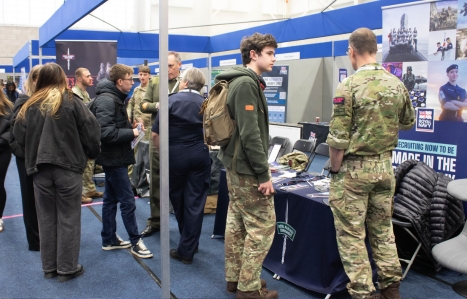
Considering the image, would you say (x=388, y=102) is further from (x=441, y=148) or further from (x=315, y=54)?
(x=315, y=54)

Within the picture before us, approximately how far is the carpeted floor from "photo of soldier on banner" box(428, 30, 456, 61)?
146 cm

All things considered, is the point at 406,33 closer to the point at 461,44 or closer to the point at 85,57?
the point at 461,44

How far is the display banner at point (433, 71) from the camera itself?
296cm

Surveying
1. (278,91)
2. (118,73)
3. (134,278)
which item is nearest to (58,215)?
(134,278)

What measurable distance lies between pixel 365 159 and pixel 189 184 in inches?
49.0

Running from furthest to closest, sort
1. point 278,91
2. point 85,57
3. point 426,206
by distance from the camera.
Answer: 1. point 278,91
2. point 85,57
3. point 426,206

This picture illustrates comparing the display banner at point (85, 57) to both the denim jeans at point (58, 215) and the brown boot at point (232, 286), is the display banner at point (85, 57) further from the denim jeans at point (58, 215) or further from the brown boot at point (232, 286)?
the brown boot at point (232, 286)

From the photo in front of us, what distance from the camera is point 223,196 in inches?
135

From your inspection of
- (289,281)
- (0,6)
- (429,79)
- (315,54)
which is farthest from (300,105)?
(0,6)

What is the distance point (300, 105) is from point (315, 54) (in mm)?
1148

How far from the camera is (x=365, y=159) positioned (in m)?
2.21

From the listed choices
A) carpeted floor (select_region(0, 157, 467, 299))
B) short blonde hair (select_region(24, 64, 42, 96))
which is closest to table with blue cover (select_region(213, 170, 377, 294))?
carpeted floor (select_region(0, 157, 467, 299))

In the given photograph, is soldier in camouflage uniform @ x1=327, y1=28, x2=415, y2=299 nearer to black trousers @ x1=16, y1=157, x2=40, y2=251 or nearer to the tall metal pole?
the tall metal pole

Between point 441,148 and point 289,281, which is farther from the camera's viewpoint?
point 441,148
